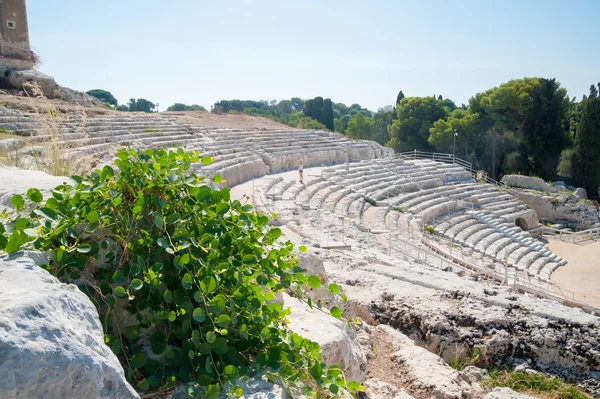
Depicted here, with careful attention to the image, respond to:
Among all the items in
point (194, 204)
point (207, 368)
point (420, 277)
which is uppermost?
point (194, 204)

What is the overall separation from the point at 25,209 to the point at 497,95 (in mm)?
37456

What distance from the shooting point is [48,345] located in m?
1.34

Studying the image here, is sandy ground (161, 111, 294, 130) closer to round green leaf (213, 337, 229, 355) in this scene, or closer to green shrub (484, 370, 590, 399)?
green shrub (484, 370, 590, 399)

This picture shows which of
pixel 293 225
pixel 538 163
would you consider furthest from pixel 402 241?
pixel 538 163

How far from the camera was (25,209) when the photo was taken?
2053mm

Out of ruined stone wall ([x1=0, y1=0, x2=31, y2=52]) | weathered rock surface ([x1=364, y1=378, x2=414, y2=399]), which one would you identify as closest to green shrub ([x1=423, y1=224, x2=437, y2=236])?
weathered rock surface ([x1=364, y1=378, x2=414, y2=399])

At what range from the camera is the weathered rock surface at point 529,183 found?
2769 centimetres

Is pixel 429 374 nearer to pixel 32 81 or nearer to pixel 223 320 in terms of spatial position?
pixel 223 320

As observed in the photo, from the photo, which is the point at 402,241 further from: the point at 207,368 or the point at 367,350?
the point at 207,368

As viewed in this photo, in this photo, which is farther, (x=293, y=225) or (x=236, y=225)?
(x=293, y=225)

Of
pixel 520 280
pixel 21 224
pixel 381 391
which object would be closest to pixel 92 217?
pixel 21 224

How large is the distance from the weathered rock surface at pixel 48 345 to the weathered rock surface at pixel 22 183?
0.96 m

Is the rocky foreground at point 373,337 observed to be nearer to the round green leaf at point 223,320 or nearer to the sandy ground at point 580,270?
the round green leaf at point 223,320

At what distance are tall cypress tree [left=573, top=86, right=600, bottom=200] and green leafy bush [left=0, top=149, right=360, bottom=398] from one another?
32810 mm
